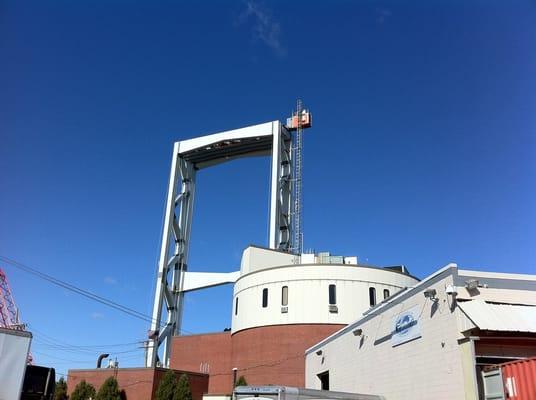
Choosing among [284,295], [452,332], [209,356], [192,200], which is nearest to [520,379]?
[452,332]

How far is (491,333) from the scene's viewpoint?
47.0 feet

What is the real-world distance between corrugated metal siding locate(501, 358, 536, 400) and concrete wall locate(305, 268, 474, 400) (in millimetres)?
1343

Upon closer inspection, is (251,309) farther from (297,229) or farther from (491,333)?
(491,333)

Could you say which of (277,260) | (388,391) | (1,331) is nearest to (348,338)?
(388,391)

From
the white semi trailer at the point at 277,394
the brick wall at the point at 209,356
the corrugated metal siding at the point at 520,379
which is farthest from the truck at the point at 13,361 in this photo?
the brick wall at the point at 209,356

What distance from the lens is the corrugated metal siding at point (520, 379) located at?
12.3 meters

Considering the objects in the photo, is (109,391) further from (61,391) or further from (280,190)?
(280,190)

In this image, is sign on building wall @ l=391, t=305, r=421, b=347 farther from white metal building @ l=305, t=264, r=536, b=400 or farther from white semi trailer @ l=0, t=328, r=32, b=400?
white semi trailer @ l=0, t=328, r=32, b=400

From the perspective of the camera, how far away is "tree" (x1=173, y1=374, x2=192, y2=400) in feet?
138

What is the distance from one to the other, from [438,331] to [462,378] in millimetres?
1674

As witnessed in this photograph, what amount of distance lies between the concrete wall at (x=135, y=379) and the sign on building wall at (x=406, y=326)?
29.6 m

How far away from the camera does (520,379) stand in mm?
12797

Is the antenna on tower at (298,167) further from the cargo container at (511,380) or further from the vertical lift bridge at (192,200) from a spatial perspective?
→ the cargo container at (511,380)

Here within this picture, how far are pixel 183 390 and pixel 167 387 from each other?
128 centimetres
